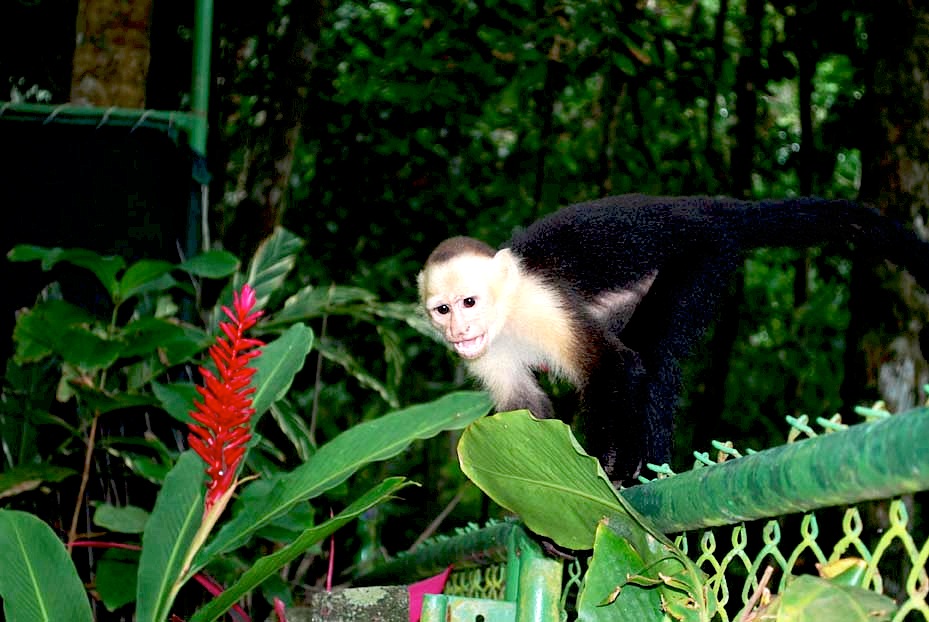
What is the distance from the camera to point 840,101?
19.7 ft

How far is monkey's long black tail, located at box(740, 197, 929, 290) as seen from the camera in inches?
92.3

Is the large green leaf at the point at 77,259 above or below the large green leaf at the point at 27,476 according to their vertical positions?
above

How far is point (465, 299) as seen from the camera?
261 centimetres

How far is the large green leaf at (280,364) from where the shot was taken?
80.0 inches

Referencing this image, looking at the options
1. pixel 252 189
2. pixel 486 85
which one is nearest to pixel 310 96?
pixel 486 85

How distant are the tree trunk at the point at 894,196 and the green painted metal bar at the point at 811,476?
2.63 metres

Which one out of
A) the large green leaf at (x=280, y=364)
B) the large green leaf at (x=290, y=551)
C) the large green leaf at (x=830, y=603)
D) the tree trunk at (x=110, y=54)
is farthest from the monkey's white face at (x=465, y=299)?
the large green leaf at (x=830, y=603)

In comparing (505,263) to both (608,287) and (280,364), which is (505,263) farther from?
(280,364)

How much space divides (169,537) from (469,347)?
39.3 inches

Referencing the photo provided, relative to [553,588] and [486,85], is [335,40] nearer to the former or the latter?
[486,85]

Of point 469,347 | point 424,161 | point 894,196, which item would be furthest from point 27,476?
point 424,161

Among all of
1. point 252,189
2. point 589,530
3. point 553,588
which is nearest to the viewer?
point 589,530

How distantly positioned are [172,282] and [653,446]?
4.57 feet

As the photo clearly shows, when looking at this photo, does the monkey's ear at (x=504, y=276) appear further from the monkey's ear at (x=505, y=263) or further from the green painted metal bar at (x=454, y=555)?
the green painted metal bar at (x=454, y=555)
